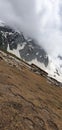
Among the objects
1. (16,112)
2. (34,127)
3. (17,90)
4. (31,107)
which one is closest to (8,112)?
(16,112)

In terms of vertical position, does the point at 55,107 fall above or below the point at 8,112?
above

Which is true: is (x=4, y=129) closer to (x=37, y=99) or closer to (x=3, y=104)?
(x=3, y=104)

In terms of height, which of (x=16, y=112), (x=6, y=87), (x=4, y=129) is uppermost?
(x=6, y=87)

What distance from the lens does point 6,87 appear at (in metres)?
19.1

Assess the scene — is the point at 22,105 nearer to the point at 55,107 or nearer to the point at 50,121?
the point at 50,121

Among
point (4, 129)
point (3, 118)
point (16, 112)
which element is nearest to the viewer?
point (4, 129)

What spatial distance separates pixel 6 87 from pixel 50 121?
13.3ft

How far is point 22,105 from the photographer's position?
57.0 ft

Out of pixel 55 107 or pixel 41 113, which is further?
pixel 55 107

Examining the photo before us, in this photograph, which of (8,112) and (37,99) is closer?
(8,112)

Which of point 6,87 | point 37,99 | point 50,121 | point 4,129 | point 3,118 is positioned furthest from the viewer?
point 37,99

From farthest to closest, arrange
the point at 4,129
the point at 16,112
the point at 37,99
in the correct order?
the point at 37,99
the point at 16,112
the point at 4,129

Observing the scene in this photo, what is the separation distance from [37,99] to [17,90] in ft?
5.77

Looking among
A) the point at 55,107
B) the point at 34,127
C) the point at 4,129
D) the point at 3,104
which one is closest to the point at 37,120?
the point at 34,127
